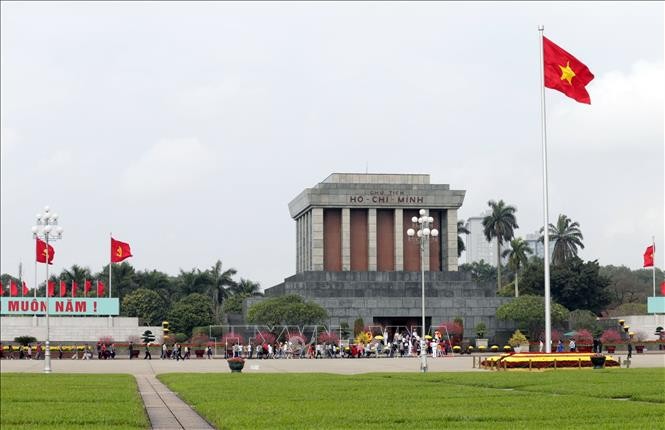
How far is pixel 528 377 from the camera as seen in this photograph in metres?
45.1

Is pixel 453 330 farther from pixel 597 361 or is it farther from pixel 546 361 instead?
pixel 546 361

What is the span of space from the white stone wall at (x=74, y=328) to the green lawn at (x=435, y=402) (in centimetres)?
6817

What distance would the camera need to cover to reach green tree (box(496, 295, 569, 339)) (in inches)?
4252

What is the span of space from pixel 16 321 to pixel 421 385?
79028mm

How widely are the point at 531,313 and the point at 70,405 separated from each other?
82453 millimetres

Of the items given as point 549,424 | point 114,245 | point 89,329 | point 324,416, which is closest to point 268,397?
point 324,416

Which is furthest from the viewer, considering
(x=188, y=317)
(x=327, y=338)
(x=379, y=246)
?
(x=379, y=246)

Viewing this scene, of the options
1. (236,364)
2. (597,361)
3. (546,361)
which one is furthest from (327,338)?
(597,361)

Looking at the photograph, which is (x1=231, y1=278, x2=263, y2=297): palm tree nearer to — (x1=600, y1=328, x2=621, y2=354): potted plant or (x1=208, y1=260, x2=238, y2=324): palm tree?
(x1=208, y1=260, x2=238, y2=324): palm tree

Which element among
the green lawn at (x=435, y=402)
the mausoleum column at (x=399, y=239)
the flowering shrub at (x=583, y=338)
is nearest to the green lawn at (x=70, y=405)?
the green lawn at (x=435, y=402)

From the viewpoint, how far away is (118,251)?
4050 inches

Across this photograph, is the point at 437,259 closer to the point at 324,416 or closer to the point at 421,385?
the point at 421,385

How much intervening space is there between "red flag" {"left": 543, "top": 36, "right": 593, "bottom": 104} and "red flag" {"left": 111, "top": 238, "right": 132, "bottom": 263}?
59.1 metres

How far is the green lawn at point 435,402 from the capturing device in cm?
2395
